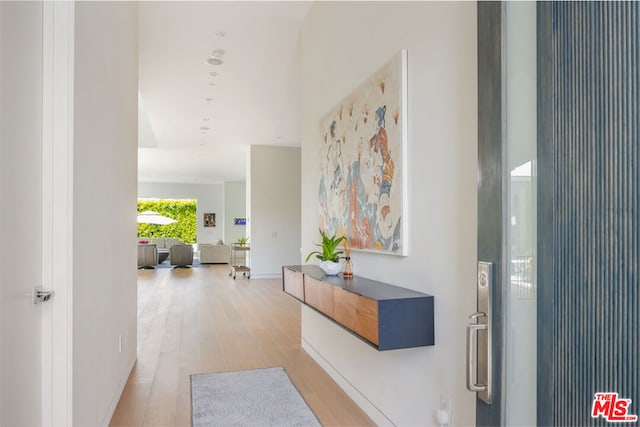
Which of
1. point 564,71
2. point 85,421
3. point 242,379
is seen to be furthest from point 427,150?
point 242,379

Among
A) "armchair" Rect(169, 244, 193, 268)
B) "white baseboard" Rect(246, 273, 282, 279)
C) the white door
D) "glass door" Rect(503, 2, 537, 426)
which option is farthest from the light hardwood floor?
"armchair" Rect(169, 244, 193, 268)

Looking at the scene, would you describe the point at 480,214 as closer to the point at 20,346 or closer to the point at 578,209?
the point at 578,209

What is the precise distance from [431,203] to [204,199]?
16794 mm

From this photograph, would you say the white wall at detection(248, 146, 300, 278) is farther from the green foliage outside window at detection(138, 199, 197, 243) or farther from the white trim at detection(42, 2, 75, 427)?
the green foliage outside window at detection(138, 199, 197, 243)

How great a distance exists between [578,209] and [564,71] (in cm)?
31

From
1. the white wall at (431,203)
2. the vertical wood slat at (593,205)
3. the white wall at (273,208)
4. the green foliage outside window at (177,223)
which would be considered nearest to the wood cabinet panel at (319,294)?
the white wall at (431,203)

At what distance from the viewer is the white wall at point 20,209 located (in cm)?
143

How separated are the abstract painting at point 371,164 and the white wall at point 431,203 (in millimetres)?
73

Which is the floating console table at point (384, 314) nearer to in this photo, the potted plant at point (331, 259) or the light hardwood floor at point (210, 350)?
the potted plant at point (331, 259)

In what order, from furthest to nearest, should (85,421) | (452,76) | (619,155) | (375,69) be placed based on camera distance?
(375,69) → (85,421) → (452,76) → (619,155)

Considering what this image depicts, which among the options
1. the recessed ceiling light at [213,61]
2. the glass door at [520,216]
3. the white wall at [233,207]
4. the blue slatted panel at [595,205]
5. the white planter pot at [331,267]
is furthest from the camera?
the white wall at [233,207]

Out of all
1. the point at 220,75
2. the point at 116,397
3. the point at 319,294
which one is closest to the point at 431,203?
the point at 319,294

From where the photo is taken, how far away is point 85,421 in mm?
2160

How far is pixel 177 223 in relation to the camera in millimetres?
18156
